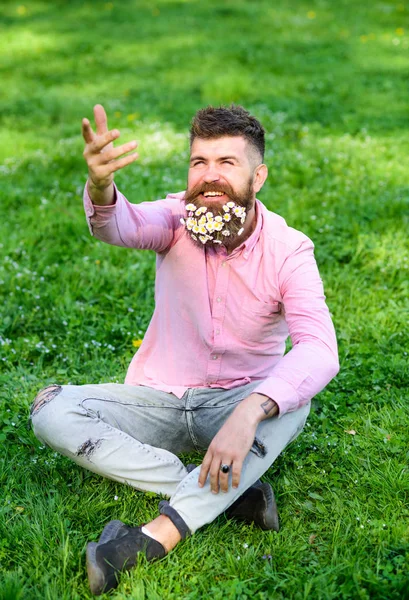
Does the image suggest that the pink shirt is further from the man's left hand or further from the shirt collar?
the man's left hand

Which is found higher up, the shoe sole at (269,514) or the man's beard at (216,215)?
the man's beard at (216,215)

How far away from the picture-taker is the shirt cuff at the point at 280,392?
2.95 m

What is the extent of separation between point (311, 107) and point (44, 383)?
21.1 feet

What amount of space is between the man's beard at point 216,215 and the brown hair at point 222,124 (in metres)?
0.27

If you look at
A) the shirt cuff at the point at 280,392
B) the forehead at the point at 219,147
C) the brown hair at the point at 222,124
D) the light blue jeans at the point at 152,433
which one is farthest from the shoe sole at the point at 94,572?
the brown hair at the point at 222,124

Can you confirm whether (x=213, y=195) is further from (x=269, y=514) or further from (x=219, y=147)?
(x=269, y=514)

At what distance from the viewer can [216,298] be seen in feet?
11.5

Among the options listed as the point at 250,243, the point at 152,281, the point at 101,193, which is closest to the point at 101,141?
the point at 101,193

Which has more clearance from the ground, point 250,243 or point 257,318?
point 250,243

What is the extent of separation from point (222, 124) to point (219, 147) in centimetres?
11

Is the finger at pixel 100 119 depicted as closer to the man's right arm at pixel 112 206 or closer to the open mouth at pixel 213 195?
the man's right arm at pixel 112 206

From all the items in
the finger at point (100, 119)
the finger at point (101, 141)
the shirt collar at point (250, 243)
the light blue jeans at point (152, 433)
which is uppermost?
the finger at point (100, 119)

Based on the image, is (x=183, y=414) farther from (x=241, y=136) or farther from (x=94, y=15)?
(x=94, y=15)

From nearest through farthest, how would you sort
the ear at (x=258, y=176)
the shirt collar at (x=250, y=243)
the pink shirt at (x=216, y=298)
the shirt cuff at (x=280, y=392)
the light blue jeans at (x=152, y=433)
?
the shirt cuff at (x=280, y=392) < the light blue jeans at (x=152, y=433) < the pink shirt at (x=216, y=298) < the shirt collar at (x=250, y=243) < the ear at (x=258, y=176)
